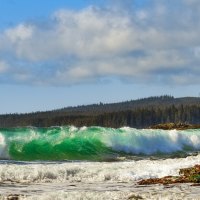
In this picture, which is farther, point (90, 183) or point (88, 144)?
point (88, 144)

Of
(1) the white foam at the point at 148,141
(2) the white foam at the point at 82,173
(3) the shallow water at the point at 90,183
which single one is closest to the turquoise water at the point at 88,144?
(1) the white foam at the point at 148,141

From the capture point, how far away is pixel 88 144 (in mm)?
62656

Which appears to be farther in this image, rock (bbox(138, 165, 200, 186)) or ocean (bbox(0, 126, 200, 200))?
rock (bbox(138, 165, 200, 186))

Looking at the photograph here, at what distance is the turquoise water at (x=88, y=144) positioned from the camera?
2190 inches

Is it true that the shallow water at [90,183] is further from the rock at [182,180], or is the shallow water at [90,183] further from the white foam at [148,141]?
the white foam at [148,141]

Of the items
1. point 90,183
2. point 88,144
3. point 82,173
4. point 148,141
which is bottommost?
point 90,183

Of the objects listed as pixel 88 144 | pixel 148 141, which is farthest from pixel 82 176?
pixel 148 141

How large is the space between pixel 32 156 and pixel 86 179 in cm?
2626

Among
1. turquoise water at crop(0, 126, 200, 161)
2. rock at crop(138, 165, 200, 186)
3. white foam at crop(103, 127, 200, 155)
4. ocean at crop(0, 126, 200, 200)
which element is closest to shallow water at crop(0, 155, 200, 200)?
ocean at crop(0, 126, 200, 200)

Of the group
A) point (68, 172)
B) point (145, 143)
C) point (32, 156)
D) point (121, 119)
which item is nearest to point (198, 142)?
point (145, 143)

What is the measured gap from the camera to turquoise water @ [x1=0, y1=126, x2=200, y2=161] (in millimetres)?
55625

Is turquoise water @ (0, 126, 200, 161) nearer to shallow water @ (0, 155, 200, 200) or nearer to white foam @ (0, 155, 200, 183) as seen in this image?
white foam @ (0, 155, 200, 183)

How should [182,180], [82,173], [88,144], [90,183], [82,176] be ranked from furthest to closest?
1. [88,144]
2. [82,173]
3. [82,176]
4. [90,183]
5. [182,180]

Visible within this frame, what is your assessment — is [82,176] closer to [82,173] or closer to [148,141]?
[82,173]
